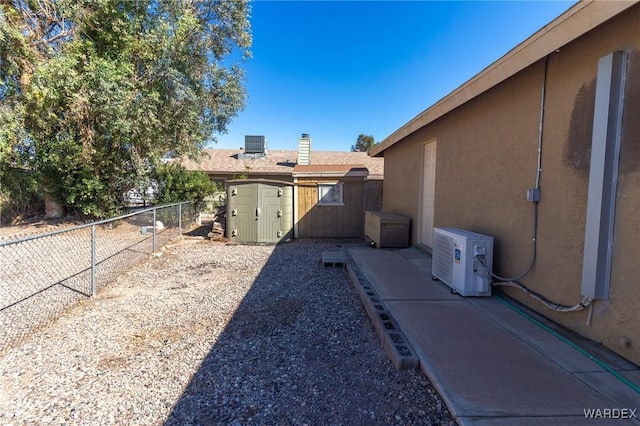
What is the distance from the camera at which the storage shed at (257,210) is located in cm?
893

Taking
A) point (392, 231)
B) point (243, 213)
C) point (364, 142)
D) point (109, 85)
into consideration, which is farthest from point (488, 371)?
point (364, 142)

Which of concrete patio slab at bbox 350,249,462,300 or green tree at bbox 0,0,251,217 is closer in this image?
concrete patio slab at bbox 350,249,462,300

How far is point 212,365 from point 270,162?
50.2 ft

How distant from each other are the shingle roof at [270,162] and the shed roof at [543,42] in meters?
10.0

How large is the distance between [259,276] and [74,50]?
29.5 ft

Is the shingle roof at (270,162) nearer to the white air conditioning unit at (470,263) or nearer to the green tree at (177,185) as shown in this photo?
the green tree at (177,185)

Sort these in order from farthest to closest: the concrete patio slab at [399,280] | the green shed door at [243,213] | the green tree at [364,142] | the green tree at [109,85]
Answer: the green tree at [364,142] → the green shed door at [243,213] → the green tree at [109,85] → the concrete patio slab at [399,280]

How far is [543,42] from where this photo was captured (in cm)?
281

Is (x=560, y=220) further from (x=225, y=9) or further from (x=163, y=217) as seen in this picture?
(x=225, y=9)

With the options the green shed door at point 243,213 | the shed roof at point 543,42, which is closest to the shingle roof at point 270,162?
the green shed door at point 243,213

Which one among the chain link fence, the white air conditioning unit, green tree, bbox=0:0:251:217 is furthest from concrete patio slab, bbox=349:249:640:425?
green tree, bbox=0:0:251:217

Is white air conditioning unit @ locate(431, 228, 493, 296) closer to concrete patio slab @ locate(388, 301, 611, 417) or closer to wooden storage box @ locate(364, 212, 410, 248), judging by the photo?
concrete patio slab @ locate(388, 301, 611, 417)

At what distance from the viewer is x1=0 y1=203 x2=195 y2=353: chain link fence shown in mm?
3742

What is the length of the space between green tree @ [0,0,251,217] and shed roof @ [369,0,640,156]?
8.94m
